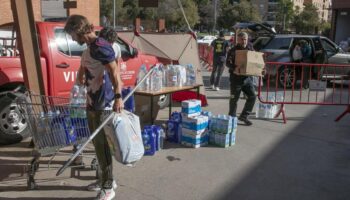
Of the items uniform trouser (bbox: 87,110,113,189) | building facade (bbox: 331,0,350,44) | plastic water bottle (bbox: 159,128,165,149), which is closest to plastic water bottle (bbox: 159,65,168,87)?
plastic water bottle (bbox: 159,128,165,149)

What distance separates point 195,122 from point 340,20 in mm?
34762

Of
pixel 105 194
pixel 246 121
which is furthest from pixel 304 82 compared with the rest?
pixel 105 194

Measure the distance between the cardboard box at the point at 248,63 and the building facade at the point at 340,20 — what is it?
30881 millimetres

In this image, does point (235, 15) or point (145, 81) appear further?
point (235, 15)

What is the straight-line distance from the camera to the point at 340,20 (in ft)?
120

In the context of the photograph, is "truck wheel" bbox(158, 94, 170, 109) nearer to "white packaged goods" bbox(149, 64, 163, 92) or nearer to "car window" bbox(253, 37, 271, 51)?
"white packaged goods" bbox(149, 64, 163, 92)

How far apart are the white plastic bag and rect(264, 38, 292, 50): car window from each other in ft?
33.3

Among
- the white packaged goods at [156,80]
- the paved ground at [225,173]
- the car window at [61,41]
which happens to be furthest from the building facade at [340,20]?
the car window at [61,41]

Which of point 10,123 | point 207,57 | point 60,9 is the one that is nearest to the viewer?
point 10,123

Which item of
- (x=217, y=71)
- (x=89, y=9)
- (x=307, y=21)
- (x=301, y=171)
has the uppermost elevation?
(x=89, y=9)

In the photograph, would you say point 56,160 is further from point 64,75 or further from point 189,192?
point 189,192

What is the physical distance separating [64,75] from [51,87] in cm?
28

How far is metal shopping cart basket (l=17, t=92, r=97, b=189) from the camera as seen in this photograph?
4227 mm

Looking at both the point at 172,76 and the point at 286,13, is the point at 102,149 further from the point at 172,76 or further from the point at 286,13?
the point at 286,13
